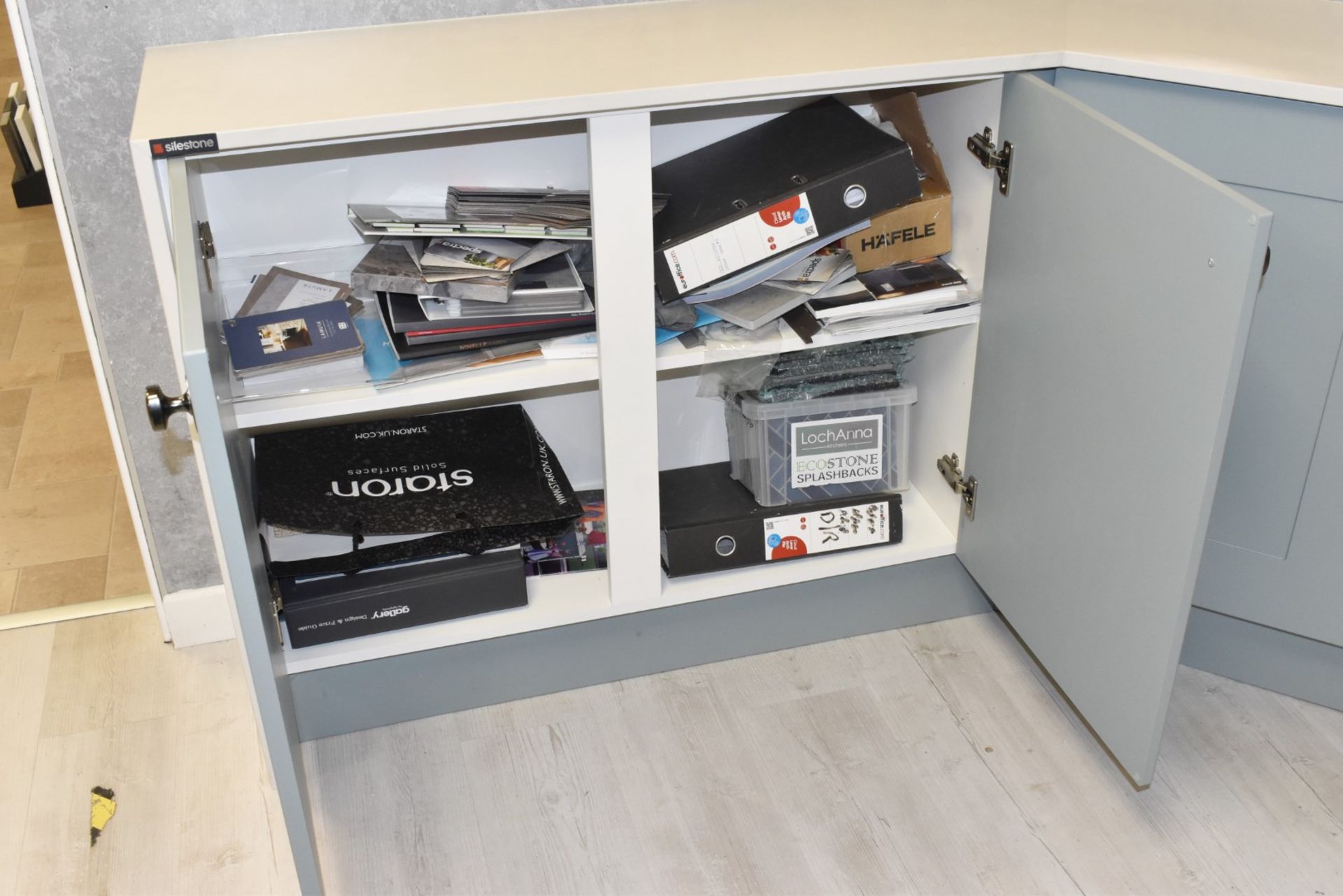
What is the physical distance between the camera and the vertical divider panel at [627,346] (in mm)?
1252

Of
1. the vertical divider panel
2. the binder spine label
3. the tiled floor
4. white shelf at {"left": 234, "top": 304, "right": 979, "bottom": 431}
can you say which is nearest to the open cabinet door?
white shelf at {"left": 234, "top": 304, "right": 979, "bottom": 431}

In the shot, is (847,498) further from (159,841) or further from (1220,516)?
(159,841)

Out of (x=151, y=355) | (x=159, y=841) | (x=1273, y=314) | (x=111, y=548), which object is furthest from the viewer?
(x=111, y=548)

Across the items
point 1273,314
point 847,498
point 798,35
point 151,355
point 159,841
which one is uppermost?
point 798,35

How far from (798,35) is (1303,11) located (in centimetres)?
65

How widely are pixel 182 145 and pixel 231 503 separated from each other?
0.40 meters

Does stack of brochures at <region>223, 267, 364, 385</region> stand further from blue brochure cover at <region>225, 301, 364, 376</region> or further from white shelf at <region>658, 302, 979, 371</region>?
white shelf at <region>658, 302, 979, 371</region>

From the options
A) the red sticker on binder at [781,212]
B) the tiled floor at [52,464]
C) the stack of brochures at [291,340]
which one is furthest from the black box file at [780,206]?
the tiled floor at [52,464]

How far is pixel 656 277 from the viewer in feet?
4.53

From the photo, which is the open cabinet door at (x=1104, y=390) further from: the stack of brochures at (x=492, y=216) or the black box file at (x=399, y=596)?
the black box file at (x=399, y=596)

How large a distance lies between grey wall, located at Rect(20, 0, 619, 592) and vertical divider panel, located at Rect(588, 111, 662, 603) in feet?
0.56

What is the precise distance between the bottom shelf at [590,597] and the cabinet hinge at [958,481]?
0.07 meters

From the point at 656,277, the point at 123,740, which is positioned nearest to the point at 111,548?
the point at 123,740

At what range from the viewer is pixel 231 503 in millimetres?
922
